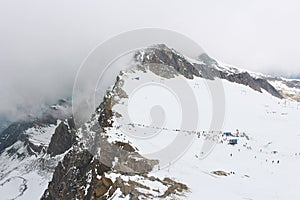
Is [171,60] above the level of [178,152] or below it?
above

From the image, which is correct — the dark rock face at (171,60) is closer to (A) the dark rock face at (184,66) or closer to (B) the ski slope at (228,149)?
(A) the dark rock face at (184,66)

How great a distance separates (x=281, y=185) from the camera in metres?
29.7

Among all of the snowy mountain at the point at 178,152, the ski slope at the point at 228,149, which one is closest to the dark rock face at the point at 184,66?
the snowy mountain at the point at 178,152

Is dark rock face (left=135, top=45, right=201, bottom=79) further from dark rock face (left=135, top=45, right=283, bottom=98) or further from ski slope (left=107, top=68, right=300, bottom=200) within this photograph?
ski slope (left=107, top=68, right=300, bottom=200)

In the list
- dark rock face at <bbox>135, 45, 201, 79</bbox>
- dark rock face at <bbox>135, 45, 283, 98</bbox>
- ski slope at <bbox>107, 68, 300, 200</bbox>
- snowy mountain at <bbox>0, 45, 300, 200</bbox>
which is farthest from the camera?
dark rock face at <bbox>135, 45, 201, 79</bbox>

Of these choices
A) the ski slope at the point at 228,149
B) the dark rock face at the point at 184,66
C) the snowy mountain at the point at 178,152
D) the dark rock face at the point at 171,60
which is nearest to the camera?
the snowy mountain at the point at 178,152

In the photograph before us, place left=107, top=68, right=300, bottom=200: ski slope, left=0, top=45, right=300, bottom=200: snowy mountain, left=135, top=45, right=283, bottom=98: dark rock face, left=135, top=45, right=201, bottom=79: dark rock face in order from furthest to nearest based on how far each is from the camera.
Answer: left=135, top=45, right=201, bottom=79: dark rock face, left=135, top=45, right=283, bottom=98: dark rock face, left=107, top=68, right=300, bottom=200: ski slope, left=0, top=45, right=300, bottom=200: snowy mountain

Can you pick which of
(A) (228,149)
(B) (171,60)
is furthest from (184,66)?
(A) (228,149)

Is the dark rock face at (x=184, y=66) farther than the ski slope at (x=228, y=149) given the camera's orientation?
Yes

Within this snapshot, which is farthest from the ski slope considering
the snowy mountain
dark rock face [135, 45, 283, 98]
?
dark rock face [135, 45, 283, 98]

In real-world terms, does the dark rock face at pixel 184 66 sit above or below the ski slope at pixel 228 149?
above

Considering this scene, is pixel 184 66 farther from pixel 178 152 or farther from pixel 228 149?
pixel 178 152

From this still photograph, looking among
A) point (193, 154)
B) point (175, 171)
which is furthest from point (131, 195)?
point (193, 154)

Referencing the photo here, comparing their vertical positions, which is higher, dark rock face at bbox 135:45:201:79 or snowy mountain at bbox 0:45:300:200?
Answer: dark rock face at bbox 135:45:201:79
